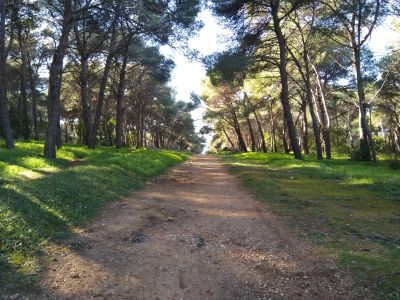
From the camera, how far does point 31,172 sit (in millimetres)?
12477

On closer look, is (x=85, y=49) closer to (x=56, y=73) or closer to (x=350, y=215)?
(x=56, y=73)

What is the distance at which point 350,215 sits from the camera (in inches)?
307

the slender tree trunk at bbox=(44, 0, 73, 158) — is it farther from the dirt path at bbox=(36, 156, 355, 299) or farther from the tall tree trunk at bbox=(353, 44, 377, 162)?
the tall tree trunk at bbox=(353, 44, 377, 162)

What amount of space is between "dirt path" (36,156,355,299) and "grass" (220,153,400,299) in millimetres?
362

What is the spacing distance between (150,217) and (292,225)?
2.72m

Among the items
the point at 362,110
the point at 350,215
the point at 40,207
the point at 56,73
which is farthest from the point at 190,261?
the point at 362,110

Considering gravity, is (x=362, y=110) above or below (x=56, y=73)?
below

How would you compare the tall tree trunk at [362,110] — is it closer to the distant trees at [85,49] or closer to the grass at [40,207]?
the distant trees at [85,49]

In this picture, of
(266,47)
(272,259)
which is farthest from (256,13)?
(272,259)

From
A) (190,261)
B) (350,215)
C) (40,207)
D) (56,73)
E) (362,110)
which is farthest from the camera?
(362,110)

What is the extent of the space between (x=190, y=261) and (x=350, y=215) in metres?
4.03

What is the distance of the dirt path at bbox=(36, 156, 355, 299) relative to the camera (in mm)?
4395

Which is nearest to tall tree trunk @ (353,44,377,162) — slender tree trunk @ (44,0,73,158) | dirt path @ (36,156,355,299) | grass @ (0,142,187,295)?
grass @ (0,142,187,295)

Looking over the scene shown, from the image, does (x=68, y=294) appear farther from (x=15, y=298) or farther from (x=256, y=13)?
(x=256, y=13)
